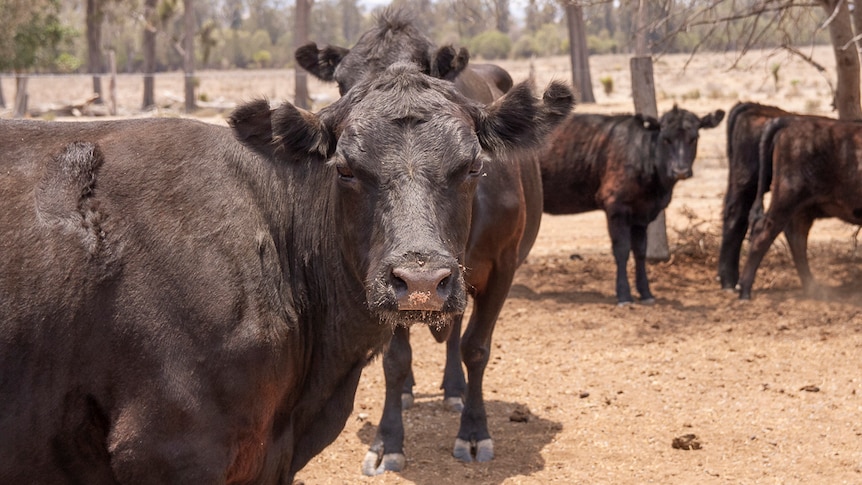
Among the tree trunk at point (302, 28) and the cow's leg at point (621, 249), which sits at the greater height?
the tree trunk at point (302, 28)

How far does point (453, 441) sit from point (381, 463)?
73 centimetres

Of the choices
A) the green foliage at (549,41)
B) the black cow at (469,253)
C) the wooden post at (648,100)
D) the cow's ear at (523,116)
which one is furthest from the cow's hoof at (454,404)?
the green foliage at (549,41)

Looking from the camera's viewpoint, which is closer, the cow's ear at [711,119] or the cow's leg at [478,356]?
the cow's leg at [478,356]

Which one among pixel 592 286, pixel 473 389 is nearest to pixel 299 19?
pixel 592 286

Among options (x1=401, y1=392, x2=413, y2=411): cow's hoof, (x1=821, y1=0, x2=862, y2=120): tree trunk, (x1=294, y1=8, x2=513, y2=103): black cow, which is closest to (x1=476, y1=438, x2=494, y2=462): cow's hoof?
(x1=401, y1=392, x2=413, y2=411): cow's hoof

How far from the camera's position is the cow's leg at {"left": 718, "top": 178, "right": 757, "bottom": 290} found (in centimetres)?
1184

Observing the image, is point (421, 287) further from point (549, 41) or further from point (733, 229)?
point (549, 41)

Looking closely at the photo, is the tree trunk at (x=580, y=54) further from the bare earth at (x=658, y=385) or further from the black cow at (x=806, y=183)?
the black cow at (x=806, y=183)

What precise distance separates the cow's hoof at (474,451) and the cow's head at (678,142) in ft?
19.8

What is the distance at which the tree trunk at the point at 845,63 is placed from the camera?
1216 centimetres

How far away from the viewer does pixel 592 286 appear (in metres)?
12.0

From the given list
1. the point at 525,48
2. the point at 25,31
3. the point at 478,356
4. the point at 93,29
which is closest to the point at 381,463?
the point at 478,356

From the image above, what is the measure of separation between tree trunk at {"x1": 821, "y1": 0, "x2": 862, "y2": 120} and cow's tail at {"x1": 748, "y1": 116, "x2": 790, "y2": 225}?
1.32m

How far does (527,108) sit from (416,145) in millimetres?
736
